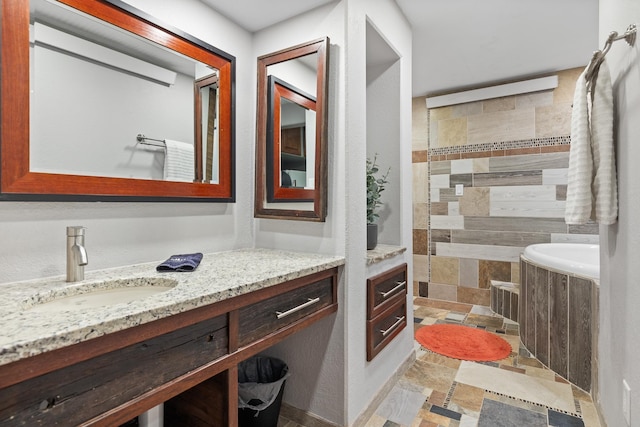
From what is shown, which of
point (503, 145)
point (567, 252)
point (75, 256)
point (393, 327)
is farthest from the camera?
point (503, 145)

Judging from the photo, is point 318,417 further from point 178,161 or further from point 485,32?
point 485,32

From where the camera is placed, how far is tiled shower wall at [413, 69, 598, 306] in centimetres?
329

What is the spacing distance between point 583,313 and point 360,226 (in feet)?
5.03

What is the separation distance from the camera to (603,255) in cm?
161

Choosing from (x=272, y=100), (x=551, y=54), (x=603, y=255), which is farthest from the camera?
(x=551, y=54)

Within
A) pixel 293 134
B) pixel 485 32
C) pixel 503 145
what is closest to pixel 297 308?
pixel 293 134

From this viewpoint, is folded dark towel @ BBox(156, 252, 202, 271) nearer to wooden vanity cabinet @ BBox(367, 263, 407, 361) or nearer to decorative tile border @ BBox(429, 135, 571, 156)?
wooden vanity cabinet @ BBox(367, 263, 407, 361)

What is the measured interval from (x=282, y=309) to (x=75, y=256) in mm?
724

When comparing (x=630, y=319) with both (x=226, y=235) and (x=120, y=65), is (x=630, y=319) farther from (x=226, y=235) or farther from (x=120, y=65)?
(x=120, y=65)

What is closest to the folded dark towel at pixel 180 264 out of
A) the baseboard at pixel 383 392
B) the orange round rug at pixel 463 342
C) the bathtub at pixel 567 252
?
the baseboard at pixel 383 392

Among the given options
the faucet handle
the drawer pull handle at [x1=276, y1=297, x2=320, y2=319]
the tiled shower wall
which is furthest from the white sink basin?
the tiled shower wall

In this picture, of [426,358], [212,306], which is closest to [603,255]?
[426,358]

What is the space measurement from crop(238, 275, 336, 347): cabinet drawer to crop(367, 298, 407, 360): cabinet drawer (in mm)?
372

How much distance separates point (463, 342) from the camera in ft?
8.98
